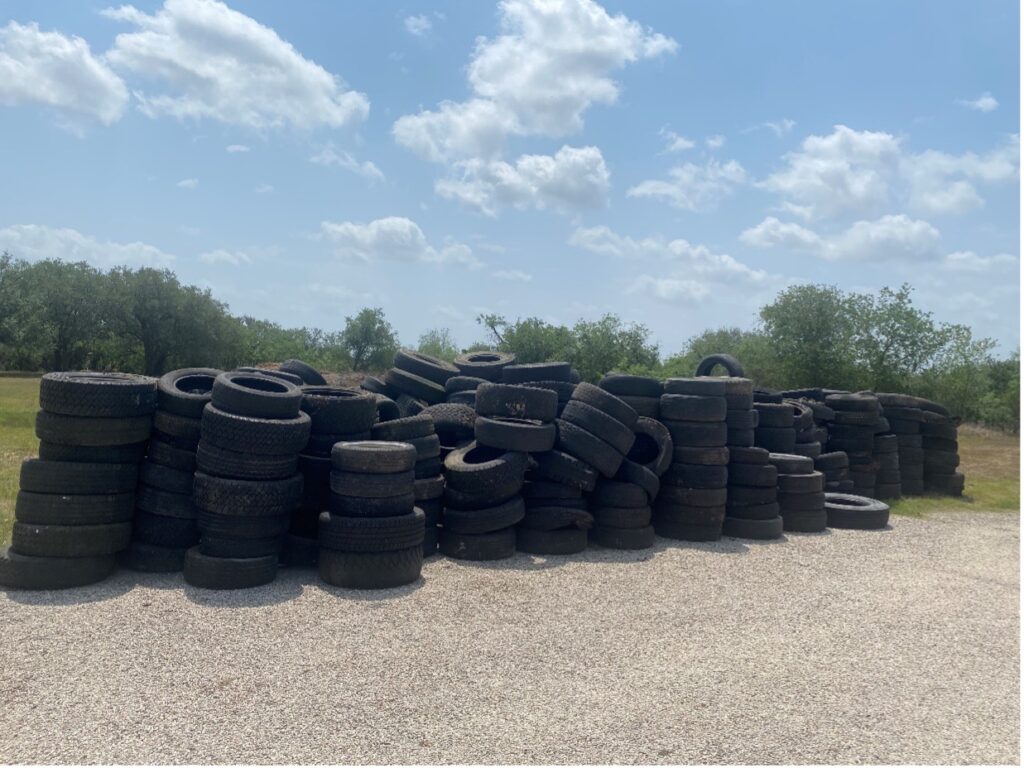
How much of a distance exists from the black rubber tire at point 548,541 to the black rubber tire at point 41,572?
5.02 meters

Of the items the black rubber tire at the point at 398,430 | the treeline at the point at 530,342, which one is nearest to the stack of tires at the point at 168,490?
the black rubber tire at the point at 398,430

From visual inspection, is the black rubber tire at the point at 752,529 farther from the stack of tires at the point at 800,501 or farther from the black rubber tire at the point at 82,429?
the black rubber tire at the point at 82,429

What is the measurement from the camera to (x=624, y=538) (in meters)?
9.88

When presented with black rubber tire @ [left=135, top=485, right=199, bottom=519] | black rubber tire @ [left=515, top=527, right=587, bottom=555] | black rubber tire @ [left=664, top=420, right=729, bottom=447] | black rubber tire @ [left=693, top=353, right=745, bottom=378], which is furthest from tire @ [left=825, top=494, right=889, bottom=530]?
black rubber tire @ [left=135, top=485, right=199, bottom=519]

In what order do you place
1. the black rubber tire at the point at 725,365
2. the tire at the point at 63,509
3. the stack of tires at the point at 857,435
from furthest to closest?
the stack of tires at the point at 857,435
the black rubber tire at the point at 725,365
the tire at the point at 63,509

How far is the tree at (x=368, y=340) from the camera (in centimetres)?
5125

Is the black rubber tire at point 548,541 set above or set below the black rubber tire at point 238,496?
below

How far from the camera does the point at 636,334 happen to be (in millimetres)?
38094

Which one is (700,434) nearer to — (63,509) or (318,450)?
(318,450)

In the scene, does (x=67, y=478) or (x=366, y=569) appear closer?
(x=67, y=478)

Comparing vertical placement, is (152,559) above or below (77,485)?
below

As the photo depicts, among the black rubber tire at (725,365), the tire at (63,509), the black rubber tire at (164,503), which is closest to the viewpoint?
the tire at (63,509)

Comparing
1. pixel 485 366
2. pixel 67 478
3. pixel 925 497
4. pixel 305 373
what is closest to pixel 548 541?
pixel 485 366

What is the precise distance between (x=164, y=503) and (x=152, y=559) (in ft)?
1.99
